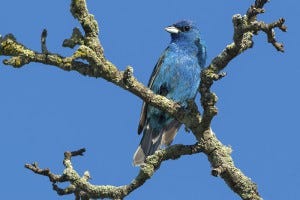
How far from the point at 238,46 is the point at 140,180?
5.03ft

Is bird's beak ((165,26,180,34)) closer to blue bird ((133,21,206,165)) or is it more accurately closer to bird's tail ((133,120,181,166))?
blue bird ((133,21,206,165))

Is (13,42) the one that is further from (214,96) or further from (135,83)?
(214,96)

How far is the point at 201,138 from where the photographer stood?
237 inches

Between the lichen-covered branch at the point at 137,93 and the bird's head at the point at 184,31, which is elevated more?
the bird's head at the point at 184,31

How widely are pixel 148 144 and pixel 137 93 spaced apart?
13.5 feet

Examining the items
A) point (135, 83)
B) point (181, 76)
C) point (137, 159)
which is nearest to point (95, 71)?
point (135, 83)

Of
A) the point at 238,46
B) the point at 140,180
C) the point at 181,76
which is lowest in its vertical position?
the point at 140,180

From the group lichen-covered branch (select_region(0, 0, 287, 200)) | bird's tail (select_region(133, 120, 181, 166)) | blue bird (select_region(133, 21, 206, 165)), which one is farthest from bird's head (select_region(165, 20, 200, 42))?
lichen-covered branch (select_region(0, 0, 287, 200))

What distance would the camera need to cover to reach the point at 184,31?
38.2ft

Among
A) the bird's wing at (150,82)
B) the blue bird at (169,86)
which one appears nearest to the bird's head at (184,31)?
the blue bird at (169,86)

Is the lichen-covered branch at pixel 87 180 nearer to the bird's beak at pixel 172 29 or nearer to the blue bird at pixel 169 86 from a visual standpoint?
the blue bird at pixel 169 86

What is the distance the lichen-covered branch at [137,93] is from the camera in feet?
18.2

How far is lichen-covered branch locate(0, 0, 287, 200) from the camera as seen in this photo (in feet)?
18.2

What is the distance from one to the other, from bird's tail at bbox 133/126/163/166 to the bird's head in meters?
2.00
